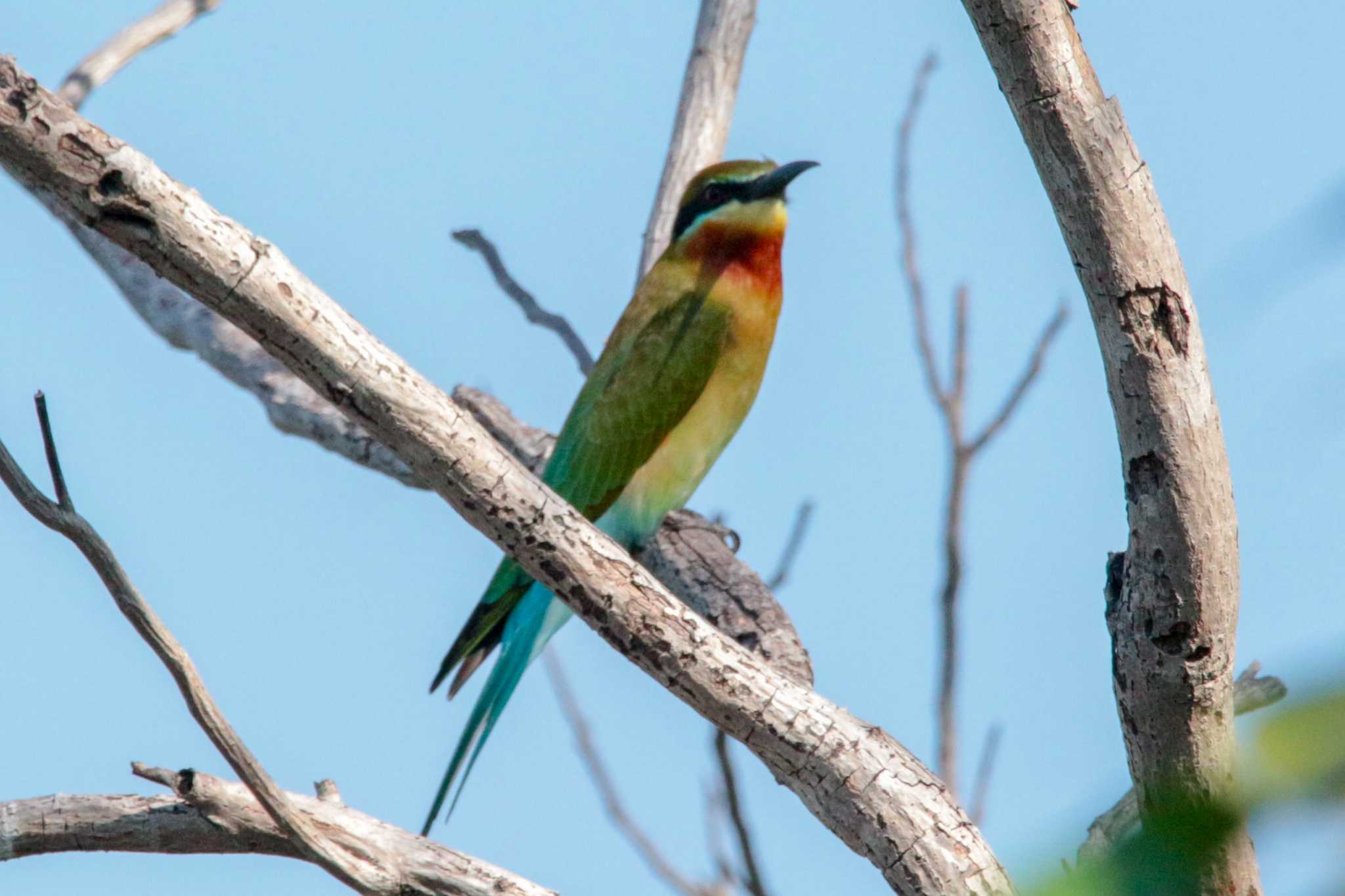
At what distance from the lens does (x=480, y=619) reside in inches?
150

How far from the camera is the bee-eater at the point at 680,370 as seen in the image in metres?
4.44

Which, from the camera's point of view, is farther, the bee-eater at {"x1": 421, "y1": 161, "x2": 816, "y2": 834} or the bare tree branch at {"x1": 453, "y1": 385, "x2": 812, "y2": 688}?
the bee-eater at {"x1": 421, "y1": 161, "x2": 816, "y2": 834}

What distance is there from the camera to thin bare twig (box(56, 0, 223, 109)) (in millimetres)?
5012

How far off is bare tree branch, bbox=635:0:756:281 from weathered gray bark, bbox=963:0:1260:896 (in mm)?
3509

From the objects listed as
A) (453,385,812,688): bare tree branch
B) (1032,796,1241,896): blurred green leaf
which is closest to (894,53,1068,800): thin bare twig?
(453,385,812,688): bare tree branch

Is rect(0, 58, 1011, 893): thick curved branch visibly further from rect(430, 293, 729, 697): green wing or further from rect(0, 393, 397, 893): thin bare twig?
rect(430, 293, 729, 697): green wing

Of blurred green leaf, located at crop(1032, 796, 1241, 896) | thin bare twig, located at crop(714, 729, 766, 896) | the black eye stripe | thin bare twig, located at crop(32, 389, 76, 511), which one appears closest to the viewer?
blurred green leaf, located at crop(1032, 796, 1241, 896)

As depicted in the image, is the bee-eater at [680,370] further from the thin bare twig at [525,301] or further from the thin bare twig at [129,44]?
the thin bare twig at [129,44]

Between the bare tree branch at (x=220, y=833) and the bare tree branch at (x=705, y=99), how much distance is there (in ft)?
11.2

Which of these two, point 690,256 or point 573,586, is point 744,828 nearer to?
point 573,586

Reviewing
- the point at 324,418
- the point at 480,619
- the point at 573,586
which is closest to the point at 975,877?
the point at 573,586

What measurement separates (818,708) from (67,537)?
3.83 feet

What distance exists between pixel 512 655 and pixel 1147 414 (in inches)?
92.9

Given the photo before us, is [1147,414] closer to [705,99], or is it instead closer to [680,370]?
[680,370]
